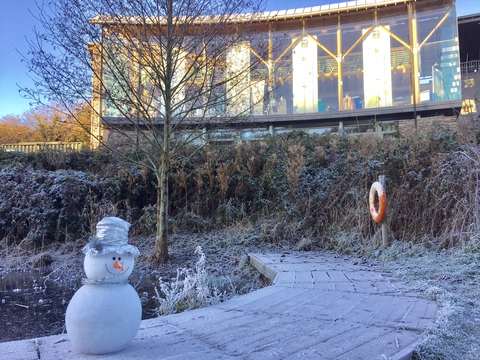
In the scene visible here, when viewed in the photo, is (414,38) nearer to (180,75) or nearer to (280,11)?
(280,11)

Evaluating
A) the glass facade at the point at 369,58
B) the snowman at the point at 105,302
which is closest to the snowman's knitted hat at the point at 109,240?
the snowman at the point at 105,302

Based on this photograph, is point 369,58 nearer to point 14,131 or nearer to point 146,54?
point 146,54

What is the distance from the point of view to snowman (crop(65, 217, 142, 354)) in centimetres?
184

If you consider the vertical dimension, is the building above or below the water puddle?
above

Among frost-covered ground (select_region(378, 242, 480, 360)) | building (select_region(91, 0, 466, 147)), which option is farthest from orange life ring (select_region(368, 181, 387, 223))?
building (select_region(91, 0, 466, 147))

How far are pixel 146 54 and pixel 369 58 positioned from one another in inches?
408

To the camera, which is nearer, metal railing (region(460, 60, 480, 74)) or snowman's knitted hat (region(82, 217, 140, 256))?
snowman's knitted hat (region(82, 217, 140, 256))

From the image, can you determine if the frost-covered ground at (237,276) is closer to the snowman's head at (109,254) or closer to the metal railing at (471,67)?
the snowman's head at (109,254)

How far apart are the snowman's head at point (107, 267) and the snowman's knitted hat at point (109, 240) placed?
3 cm

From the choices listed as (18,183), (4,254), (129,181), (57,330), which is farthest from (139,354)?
(18,183)

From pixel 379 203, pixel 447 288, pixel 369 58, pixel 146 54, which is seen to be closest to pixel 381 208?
pixel 379 203

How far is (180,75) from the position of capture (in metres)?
6.36

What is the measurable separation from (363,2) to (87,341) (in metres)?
14.7

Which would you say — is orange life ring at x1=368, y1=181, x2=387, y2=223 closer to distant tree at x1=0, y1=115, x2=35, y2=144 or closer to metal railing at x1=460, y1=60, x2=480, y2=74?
distant tree at x1=0, y1=115, x2=35, y2=144
